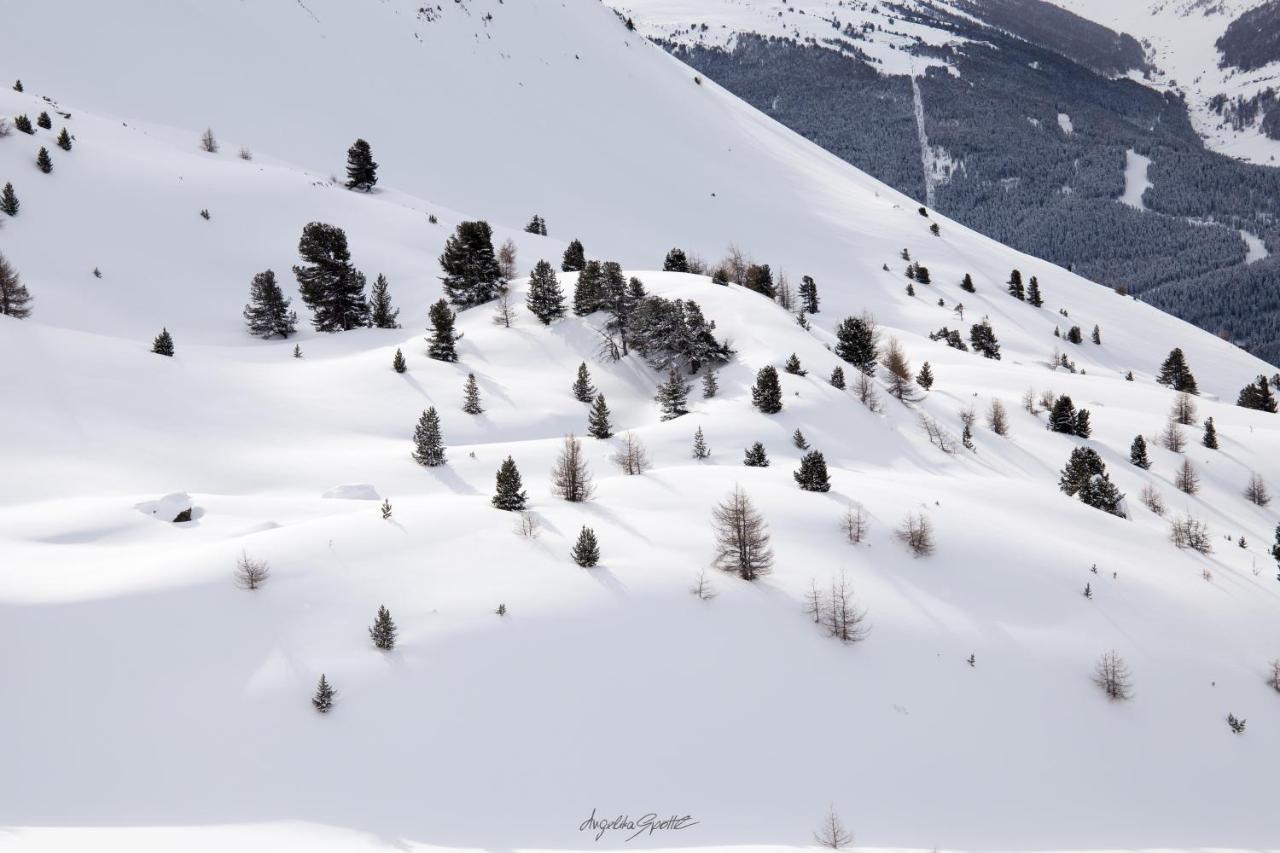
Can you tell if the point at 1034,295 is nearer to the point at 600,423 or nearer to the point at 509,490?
the point at 600,423

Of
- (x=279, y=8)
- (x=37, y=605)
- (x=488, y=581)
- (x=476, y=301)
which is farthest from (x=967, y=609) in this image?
(x=279, y=8)

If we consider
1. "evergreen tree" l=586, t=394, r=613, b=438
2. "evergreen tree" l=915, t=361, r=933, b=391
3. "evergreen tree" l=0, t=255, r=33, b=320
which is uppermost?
"evergreen tree" l=0, t=255, r=33, b=320

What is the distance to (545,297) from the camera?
149 ft

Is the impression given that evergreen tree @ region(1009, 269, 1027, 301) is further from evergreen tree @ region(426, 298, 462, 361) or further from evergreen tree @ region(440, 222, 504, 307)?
evergreen tree @ region(426, 298, 462, 361)

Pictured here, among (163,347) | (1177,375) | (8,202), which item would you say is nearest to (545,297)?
(163,347)

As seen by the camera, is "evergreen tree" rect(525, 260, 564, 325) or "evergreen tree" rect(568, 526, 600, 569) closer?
"evergreen tree" rect(568, 526, 600, 569)

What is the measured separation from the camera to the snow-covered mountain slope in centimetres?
1370

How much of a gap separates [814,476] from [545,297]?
2605cm

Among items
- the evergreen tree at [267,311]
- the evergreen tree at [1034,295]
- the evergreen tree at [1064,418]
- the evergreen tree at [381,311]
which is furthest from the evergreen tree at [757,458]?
the evergreen tree at [1034,295]

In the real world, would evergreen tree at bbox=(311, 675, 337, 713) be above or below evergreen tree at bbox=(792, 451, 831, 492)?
below

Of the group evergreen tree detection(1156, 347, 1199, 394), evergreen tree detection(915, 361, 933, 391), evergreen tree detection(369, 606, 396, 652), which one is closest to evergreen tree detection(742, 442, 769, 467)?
evergreen tree detection(369, 606, 396, 652)

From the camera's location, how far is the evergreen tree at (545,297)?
4528 centimetres

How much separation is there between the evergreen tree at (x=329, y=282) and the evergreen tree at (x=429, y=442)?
21.0 meters

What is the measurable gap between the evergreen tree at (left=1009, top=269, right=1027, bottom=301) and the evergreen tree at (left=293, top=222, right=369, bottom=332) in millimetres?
75001
